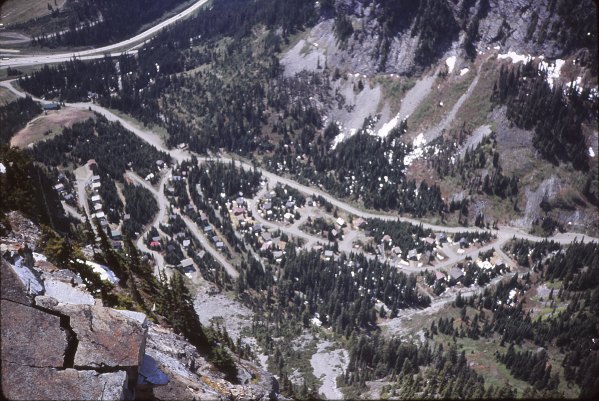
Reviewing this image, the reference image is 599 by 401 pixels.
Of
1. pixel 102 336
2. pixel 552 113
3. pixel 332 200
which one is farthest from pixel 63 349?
pixel 552 113

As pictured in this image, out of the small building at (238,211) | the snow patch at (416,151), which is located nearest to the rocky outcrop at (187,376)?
the small building at (238,211)

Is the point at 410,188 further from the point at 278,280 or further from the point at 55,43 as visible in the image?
the point at 55,43

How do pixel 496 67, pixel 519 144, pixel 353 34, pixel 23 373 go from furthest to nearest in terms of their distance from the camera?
1. pixel 353 34
2. pixel 496 67
3. pixel 519 144
4. pixel 23 373

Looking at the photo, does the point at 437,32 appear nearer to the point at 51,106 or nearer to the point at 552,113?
the point at 552,113

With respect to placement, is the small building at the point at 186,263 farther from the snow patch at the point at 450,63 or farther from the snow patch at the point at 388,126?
the snow patch at the point at 450,63

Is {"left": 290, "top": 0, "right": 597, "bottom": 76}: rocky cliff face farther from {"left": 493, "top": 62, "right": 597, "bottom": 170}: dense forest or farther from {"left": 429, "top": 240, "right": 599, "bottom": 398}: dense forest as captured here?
{"left": 429, "top": 240, "right": 599, "bottom": 398}: dense forest

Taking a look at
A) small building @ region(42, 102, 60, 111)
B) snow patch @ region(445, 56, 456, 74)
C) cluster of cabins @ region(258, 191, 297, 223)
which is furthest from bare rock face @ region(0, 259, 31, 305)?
small building @ region(42, 102, 60, 111)

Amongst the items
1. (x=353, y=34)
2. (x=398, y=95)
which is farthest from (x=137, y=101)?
(x=398, y=95)
